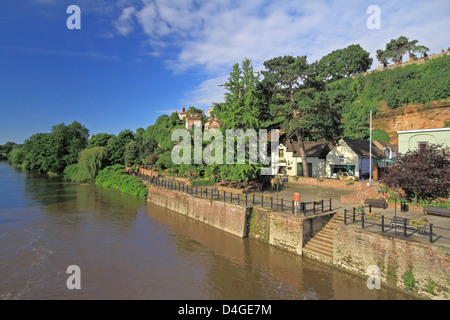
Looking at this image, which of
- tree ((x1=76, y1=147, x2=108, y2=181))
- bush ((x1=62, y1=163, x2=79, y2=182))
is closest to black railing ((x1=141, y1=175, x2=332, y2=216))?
tree ((x1=76, y1=147, x2=108, y2=181))

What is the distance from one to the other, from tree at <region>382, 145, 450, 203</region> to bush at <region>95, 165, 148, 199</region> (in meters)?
27.1

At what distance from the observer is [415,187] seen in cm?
1460

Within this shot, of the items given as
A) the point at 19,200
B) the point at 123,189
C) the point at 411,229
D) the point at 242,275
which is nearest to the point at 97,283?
the point at 242,275

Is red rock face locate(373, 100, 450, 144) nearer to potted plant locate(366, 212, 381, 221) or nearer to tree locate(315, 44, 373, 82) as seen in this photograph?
tree locate(315, 44, 373, 82)

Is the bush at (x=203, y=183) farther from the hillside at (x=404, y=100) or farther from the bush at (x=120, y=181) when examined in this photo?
the hillside at (x=404, y=100)

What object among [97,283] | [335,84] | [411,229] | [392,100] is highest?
[335,84]

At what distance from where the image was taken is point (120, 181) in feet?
130

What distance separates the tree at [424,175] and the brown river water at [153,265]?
7.71 metres

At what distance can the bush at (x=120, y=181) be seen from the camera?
33931 mm

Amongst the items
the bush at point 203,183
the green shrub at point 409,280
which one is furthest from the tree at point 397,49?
the green shrub at point 409,280

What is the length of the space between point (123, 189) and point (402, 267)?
35403 millimetres

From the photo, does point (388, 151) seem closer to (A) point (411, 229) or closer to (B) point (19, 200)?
(A) point (411, 229)

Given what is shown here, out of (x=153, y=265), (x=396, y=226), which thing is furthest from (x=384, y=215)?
(x=153, y=265)

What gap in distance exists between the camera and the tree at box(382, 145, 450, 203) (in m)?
14.1
